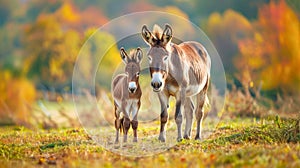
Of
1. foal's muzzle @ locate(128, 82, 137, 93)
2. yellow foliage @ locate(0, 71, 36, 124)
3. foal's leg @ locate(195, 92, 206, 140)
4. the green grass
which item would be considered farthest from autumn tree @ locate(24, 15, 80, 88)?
foal's muzzle @ locate(128, 82, 137, 93)

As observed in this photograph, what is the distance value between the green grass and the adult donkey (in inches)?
28.1

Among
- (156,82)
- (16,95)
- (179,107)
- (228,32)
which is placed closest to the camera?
(156,82)

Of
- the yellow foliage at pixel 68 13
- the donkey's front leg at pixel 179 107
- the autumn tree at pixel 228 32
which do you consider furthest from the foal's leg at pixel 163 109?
the yellow foliage at pixel 68 13

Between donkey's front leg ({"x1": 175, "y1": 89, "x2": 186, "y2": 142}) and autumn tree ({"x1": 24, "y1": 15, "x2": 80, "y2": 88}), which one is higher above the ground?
autumn tree ({"x1": 24, "y1": 15, "x2": 80, "y2": 88})

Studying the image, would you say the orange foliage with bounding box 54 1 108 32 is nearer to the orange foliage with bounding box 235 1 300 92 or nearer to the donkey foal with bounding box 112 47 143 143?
the orange foliage with bounding box 235 1 300 92

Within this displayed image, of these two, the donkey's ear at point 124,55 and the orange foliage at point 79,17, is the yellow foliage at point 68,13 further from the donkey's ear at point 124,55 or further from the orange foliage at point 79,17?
the donkey's ear at point 124,55

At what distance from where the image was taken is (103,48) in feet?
73.2

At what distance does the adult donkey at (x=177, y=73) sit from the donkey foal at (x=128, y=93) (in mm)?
507

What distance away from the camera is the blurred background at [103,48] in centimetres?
1917

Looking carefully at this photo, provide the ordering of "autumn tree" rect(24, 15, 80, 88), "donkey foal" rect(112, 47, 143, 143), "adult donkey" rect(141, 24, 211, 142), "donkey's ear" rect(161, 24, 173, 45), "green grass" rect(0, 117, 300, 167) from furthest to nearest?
"autumn tree" rect(24, 15, 80, 88) → "donkey foal" rect(112, 47, 143, 143) → "donkey's ear" rect(161, 24, 173, 45) → "adult donkey" rect(141, 24, 211, 142) → "green grass" rect(0, 117, 300, 167)

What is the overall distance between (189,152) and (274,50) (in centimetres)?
1666

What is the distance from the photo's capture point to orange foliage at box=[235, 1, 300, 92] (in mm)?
22391

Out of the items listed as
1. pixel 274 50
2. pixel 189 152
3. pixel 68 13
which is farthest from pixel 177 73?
pixel 68 13

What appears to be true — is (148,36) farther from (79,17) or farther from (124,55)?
(79,17)
